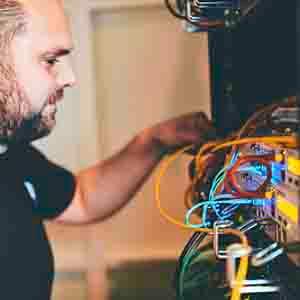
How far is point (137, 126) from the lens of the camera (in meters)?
1.39

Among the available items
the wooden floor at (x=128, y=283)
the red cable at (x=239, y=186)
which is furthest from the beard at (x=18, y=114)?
the wooden floor at (x=128, y=283)

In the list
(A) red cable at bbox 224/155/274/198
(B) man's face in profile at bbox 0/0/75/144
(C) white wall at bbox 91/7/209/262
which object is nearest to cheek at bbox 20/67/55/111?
(B) man's face in profile at bbox 0/0/75/144

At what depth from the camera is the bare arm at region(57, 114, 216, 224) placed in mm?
1057

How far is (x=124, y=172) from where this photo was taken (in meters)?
1.12

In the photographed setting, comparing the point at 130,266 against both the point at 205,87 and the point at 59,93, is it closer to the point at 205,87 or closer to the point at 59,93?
the point at 205,87

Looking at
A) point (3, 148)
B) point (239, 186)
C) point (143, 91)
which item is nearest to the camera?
point (239, 186)

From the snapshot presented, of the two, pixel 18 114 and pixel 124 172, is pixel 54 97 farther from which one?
pixel 124 172

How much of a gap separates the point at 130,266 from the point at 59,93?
0.62 metres

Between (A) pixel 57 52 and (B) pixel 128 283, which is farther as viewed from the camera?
(B) pixel 128 283

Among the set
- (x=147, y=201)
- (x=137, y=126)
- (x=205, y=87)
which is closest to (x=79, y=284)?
(x=147, y=201)

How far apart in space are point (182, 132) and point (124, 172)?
159mm

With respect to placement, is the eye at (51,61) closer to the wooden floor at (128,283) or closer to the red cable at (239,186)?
the red cable at (239,186)

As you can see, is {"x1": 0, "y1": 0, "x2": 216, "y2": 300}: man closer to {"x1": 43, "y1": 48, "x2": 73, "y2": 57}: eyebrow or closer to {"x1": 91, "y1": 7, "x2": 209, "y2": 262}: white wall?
{"x1": 43, "y1": 48, "x2": 73, "y2": 57}: eyebrow

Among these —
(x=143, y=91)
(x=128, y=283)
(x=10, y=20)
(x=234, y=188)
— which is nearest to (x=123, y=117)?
(x=143, y=91)
